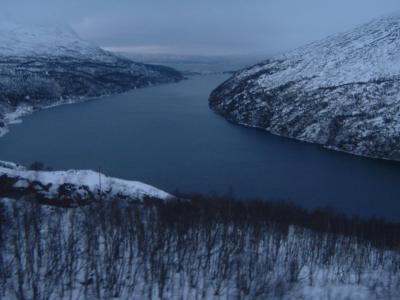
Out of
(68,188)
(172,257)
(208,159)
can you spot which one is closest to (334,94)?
(208,159)

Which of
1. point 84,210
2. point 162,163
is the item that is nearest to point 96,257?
→ point 84,210

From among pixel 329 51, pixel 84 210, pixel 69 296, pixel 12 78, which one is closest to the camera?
pixel 69 296

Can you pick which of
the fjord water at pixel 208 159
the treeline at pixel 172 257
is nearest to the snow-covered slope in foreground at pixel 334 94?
the fjord water at pixel 208 159

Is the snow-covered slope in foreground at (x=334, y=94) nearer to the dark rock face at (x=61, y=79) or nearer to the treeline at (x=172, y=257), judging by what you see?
the dark rock face at (x=61, y=79)

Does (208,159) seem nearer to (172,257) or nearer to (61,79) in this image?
(172,257)

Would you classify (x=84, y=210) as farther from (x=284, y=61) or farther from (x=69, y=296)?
(x=284, y=61)
